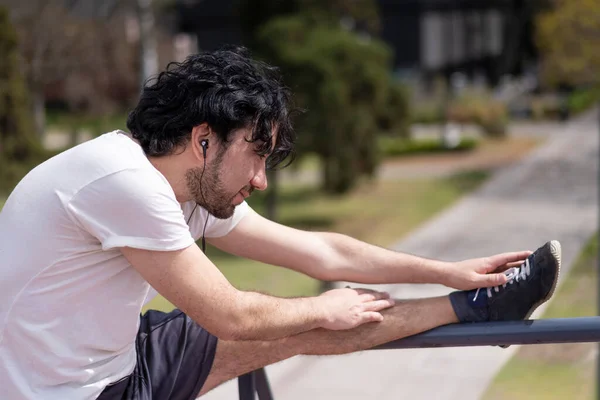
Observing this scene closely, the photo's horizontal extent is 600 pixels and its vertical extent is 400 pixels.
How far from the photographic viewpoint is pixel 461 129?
23688 mm

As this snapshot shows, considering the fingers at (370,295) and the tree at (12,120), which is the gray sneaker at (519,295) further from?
the tree at (12,120)

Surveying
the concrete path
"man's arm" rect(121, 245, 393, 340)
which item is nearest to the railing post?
"man's arm" rect(121, 245, 393, 340)

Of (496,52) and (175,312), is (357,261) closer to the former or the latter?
(175,312)

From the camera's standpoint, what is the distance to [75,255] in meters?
2.04

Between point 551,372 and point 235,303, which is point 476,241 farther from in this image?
point 235,303

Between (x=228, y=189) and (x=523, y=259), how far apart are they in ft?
2.76

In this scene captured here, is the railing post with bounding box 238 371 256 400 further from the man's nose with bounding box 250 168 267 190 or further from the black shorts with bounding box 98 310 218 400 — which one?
the man's nose with bounding box 250 168 267 190

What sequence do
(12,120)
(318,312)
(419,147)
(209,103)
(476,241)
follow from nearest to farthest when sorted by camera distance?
(209,103)
(318,312)
(12,120)
(476,241)
(419,147)

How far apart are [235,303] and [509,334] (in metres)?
0.64

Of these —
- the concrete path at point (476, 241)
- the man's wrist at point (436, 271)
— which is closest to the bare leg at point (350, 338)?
the man's wrist at point (436, 271)

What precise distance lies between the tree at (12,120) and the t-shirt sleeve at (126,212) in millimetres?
9141

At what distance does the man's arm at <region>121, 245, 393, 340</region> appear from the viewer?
2033mm

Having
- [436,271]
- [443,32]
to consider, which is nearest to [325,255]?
[436,271]

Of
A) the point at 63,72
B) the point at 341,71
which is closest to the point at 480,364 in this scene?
the point at 341,71
